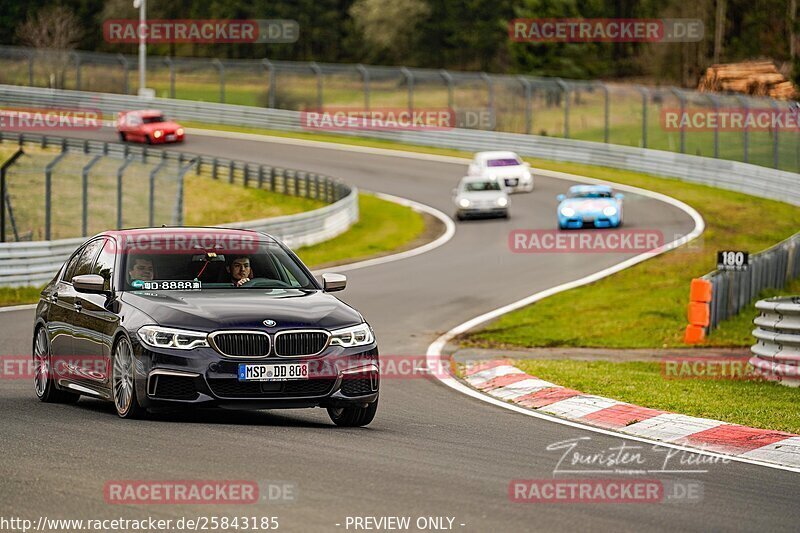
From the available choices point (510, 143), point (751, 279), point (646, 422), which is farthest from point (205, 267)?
point (510, 143)

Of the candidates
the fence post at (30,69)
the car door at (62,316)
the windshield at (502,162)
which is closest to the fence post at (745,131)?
the windshield at (502,162)

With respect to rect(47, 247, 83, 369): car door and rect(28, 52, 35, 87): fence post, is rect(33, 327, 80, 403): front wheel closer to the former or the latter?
rect(47, 247, 83, 369): car door

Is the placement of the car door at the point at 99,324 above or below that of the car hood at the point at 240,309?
below

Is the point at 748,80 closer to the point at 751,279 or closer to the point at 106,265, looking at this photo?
the point at 751,279

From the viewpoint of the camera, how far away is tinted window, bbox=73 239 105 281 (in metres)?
11.3

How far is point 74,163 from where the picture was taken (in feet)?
159

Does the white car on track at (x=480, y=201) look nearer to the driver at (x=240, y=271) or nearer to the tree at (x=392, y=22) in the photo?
the driver at (x=240, y=271)

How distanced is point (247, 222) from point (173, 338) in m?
19.6

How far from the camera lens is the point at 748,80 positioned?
6338 centimetres

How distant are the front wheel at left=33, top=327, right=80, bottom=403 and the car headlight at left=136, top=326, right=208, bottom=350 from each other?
85.1 inches

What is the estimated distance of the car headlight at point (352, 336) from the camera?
9.80 meters

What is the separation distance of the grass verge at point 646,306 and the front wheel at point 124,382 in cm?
993

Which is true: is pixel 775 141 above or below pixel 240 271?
below

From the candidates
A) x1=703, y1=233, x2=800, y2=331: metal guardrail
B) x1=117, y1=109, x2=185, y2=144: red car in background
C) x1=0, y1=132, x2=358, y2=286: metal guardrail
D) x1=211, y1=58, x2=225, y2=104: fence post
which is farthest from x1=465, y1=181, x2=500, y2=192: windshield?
x1=211, y1=58, x2=225, y2=104: fence post
